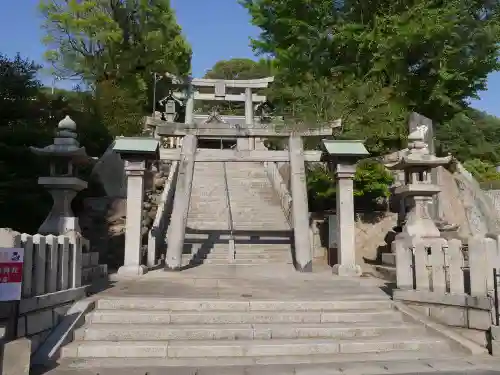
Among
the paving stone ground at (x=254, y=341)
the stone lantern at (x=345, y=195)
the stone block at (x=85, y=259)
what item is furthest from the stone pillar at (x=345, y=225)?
the stone block at (x=85, y=259)

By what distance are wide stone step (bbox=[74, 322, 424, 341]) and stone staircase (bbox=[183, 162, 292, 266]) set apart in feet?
21.5

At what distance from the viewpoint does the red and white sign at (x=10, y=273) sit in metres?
4.70

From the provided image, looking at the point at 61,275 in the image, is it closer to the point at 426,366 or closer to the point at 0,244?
the point at 0,244

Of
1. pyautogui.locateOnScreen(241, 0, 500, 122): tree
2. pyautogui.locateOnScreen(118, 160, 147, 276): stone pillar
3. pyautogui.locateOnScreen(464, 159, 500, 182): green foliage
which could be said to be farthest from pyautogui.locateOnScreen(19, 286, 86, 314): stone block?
pyautogui.locateOnScreen(464, 159, 500, 182): green foliage

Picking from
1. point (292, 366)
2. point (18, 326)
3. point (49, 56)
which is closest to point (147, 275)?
point (18, 326)

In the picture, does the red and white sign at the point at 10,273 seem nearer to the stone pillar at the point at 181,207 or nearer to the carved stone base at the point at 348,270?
the stone pillar at the point at 181,207

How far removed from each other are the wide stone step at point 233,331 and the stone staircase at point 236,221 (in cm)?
656

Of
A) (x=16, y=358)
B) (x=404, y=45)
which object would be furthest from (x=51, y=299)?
(x=404, y=45)

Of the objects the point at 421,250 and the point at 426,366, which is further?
the point at 421,250

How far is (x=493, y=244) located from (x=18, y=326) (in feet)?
22.4

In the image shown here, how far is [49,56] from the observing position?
26.4 meters

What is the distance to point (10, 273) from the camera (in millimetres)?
4797

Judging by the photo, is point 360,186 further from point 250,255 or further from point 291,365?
point 291,365

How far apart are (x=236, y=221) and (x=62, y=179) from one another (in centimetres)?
767
